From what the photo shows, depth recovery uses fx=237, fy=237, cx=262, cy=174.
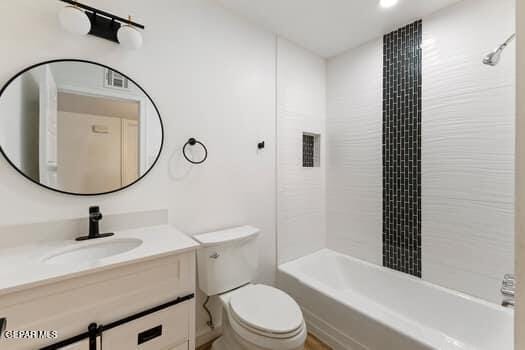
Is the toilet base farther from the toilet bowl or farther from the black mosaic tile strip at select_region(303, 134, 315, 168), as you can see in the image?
the black mosaic tile strip at select_region(303, 134, 315, 168)

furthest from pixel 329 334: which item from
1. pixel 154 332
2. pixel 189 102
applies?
pixel 189 102

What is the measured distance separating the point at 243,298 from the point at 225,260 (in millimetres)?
257

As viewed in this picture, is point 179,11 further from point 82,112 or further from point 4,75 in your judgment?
point 4,75

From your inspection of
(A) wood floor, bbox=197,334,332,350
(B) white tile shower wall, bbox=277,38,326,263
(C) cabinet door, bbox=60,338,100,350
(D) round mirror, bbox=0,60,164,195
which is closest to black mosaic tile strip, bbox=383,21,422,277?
(B) white tile shower wall, bbox=277,38,326,263

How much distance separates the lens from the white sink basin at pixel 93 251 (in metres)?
1.11

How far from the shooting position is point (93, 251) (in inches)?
48.1

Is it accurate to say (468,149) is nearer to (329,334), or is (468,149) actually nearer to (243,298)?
(329,334)

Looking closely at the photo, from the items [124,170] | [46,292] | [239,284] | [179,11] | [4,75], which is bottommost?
[239,284]

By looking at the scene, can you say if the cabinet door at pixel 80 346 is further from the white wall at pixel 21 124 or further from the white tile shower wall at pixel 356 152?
the white tile shower wall at pixel 356 152

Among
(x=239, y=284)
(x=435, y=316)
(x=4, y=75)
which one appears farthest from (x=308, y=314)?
(x=4, y=75)

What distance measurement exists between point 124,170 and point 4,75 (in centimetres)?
65

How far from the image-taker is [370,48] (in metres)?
2.21

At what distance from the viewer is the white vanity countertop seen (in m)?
0.82

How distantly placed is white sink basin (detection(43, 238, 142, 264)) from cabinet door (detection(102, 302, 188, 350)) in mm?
372
